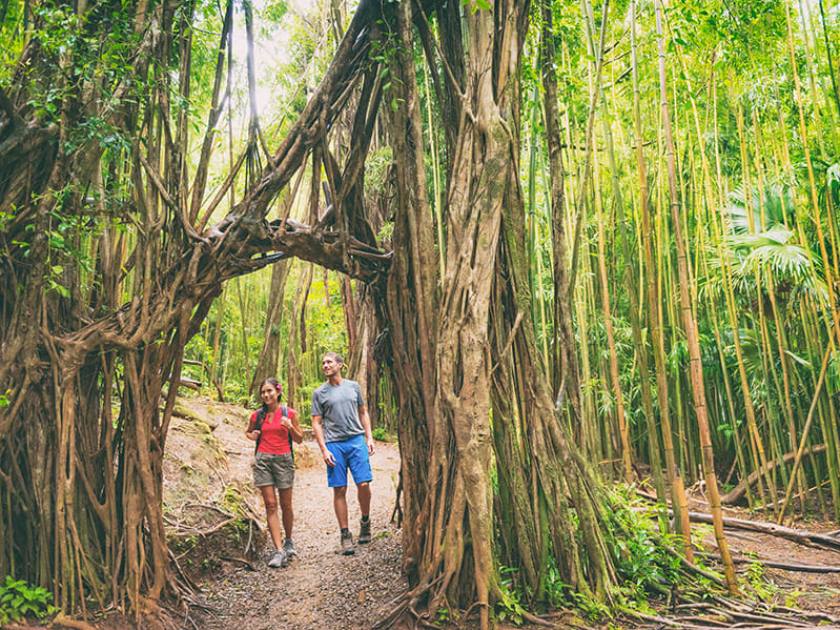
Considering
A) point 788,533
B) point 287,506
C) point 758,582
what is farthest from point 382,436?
point 758,582

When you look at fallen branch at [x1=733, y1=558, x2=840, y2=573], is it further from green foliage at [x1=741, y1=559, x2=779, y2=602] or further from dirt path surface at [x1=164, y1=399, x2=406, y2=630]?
dirt path surface at [x1=164, y1=399, x2=406, y2=630]

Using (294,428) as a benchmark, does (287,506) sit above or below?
below

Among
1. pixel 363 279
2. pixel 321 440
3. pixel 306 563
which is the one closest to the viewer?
pixel 363 279

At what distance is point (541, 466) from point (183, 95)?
2.84m

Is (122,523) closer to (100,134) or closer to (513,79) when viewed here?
(100,134)

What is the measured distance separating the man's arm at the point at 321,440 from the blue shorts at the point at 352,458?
0.06 m

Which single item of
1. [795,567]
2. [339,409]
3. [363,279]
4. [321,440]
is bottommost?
[795,567]

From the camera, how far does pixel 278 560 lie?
4.34m

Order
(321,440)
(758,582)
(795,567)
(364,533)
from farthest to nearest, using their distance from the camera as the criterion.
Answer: (364,533) → (321,440) → (795,567) → (758,582)

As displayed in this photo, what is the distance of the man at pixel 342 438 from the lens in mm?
4285

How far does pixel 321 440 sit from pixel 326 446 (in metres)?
0.13

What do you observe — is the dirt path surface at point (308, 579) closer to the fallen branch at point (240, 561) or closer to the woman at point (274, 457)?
the fallen branch at point (240, 561)

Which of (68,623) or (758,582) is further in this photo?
(758,582)

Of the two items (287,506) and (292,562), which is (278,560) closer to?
(292,562)
